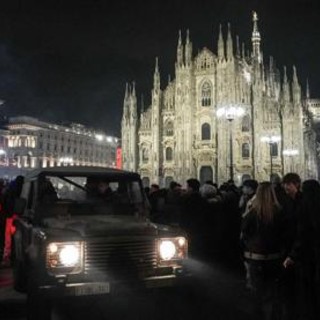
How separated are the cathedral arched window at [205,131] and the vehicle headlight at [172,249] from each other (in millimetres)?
41107

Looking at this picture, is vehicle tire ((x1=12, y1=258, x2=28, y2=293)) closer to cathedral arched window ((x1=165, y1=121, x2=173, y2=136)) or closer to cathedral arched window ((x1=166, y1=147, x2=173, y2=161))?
cathedral arched window ((x1=166, y1=147, x2=173, y2=161))

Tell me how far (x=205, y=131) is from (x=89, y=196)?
134 feet

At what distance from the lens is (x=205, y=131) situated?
4616 centimetres

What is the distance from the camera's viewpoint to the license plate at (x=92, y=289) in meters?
4.52

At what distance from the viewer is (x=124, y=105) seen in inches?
1975

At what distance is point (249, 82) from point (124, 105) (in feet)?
51.0

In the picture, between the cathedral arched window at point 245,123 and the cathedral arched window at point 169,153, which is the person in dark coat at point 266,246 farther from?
the cathedral arched window at point 169,153

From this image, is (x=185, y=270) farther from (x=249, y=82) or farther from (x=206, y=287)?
(x=249, y=82)

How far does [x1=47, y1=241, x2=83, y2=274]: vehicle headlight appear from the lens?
4590mm

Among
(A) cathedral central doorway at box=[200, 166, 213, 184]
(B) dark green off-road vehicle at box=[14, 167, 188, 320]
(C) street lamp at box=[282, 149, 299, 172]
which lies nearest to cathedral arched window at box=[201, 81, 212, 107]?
(A) cathedral central doorway at box=[200, 166, 213, 184]

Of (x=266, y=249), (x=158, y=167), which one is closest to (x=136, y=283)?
(x=266, y=249)

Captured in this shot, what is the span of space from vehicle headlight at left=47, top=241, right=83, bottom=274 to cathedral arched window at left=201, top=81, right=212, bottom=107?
4252 cm

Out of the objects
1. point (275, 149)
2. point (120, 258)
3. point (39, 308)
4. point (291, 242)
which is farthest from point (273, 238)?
point (275, 149)

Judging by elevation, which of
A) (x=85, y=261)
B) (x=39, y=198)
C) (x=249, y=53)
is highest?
(x=249, y=53)
